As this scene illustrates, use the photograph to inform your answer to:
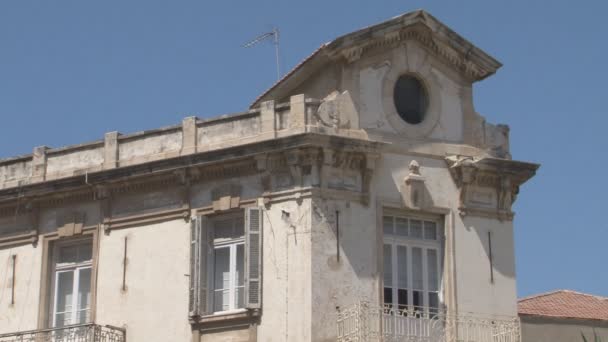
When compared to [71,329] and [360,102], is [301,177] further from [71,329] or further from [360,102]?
[71,329]

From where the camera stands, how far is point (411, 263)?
87.2 feet

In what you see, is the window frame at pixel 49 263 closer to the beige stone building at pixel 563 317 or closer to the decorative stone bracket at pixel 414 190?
the decorative stone bracket at pixel 414 190

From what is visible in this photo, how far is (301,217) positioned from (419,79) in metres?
4.43

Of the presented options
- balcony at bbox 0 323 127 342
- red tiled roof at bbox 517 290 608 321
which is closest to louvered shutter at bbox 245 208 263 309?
balcony at bbox 0 323 127 342

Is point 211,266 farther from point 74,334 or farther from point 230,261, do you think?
point 74,334

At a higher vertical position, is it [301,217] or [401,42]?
[401,42]

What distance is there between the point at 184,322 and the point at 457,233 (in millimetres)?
5885

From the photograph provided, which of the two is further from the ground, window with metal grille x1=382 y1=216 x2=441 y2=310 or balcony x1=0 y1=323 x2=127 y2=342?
window with metal grille x1=382 y1=216 x2=441 y2=310

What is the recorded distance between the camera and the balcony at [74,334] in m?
26.5

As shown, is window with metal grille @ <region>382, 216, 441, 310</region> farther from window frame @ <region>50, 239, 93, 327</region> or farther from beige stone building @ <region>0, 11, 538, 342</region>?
window frame @ <region>50, 239, 93, 327</region>

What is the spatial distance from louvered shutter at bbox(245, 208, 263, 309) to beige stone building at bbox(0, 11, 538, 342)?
0.03 meters

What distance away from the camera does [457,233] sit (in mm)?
26922

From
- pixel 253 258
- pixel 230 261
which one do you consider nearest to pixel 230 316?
pixel 253 258

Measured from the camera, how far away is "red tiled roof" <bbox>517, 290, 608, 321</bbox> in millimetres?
31734
